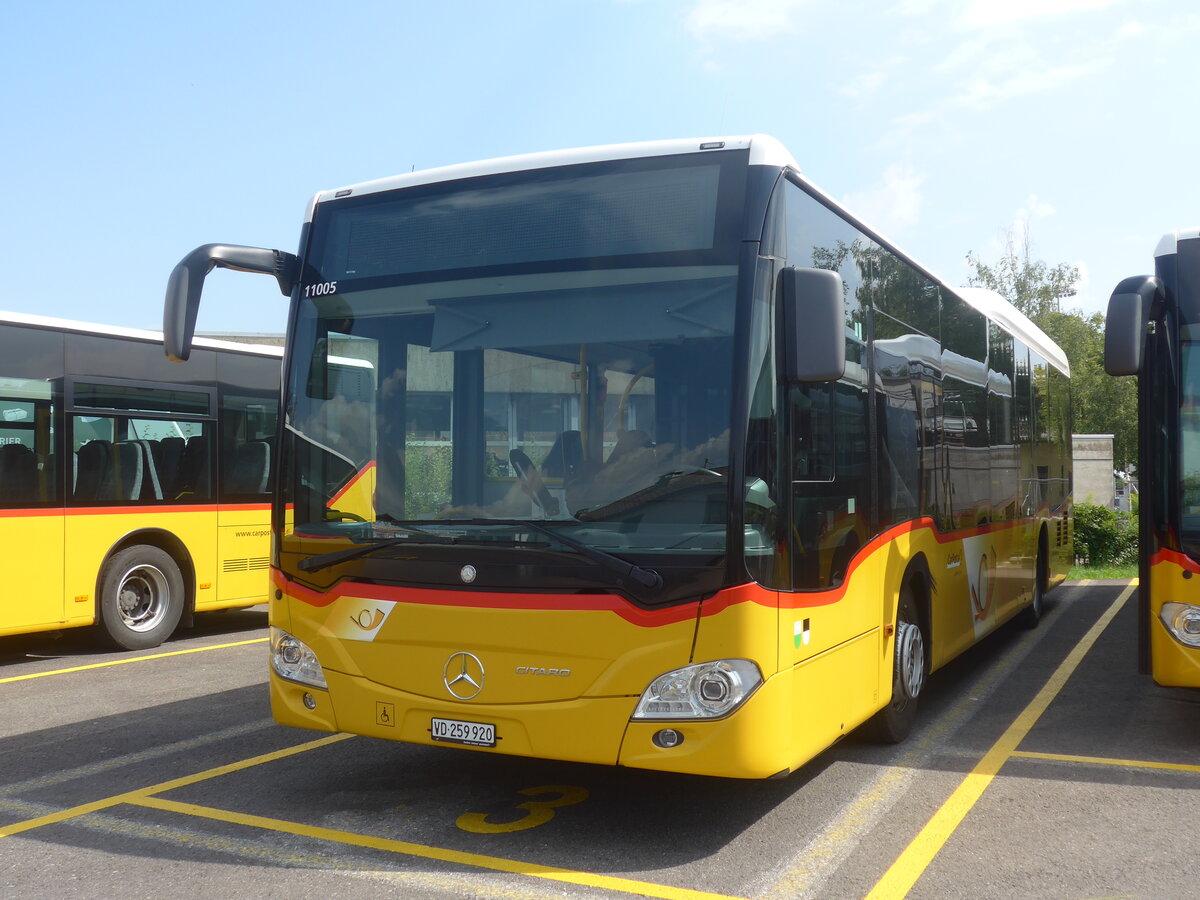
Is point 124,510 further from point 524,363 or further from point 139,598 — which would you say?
point 524,363

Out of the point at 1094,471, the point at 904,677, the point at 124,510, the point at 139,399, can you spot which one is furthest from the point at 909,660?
the point at 1094,471

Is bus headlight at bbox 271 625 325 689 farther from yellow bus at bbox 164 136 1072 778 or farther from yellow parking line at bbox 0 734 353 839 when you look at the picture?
yellow parking line at bbox 0 734 353 839

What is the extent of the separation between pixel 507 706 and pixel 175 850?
1.51 metres

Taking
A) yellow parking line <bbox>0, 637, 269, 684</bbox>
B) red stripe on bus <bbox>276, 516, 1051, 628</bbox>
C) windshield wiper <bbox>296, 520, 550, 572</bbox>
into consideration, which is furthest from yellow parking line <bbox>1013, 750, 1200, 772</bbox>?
yellow parking line <bbox>0, 637, 269, 684</bbox>

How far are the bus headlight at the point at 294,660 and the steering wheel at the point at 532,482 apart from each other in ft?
4.41

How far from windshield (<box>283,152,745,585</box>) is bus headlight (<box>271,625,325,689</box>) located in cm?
43

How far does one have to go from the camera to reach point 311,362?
557cm

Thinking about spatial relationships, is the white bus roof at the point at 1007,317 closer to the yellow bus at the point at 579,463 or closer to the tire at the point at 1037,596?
the tire at the point at 1037,596

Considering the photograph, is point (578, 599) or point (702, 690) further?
point (578, 599)

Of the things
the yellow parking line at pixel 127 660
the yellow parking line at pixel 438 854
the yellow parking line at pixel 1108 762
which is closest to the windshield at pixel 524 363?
the yellow parking line at pixel 438 854

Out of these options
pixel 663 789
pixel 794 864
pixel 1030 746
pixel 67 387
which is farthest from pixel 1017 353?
pixel 67 387

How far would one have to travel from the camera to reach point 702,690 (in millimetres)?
4617

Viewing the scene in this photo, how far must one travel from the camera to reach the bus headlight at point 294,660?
540 centimetres

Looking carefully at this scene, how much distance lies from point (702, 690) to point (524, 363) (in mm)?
1595
